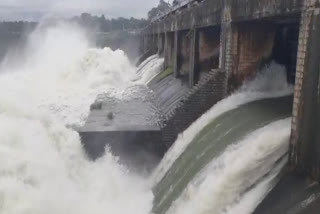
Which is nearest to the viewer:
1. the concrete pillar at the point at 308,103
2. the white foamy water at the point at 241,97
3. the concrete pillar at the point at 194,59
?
the concrete pillar at the point at 308,103

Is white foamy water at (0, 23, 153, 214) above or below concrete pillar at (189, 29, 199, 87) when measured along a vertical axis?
below

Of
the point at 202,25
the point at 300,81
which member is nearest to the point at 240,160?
the point at 300,81

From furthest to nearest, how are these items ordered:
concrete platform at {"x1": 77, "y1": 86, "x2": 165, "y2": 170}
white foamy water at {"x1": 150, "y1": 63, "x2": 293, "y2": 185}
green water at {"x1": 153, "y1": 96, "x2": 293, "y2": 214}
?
1. concrete platform at {"x1": 77, "y1": 86, "x2": 165, "y2": 170}
2. white foamy water at {"x1": 150, "y1": 63, "x2": 293, "y2": 185}
3. green water at {"x1": 153, "y1": 96, "x2": 293, "y2": 214}

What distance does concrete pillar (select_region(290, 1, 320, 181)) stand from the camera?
18.6 ft

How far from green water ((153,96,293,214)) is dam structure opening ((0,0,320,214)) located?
3 centimetres

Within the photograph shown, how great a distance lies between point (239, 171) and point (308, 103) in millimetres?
1343

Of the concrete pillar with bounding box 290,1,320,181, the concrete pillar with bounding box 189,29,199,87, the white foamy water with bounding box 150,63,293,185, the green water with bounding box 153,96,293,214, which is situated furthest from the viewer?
the concrete pillar with bounding box 189,29,199,87

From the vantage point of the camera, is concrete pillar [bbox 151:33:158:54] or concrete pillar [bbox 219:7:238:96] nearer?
concrete pillar [bbox 219:7:238:96]

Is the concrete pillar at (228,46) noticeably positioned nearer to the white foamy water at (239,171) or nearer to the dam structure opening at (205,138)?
the dam structure opening at (205,138)

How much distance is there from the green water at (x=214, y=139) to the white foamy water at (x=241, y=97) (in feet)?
1.27

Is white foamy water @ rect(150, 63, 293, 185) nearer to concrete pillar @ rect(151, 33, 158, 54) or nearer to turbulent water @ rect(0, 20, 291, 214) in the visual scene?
turbulent water @ rect(0, 20, 291, 214)

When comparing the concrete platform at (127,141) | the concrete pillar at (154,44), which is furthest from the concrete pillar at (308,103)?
the concrete pillar at (154,44)

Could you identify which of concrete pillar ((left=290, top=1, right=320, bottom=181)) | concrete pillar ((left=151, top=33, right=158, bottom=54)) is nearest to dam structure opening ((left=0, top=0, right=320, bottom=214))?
concrete pillar ((left=290, top=1, right=320, bottom=181))

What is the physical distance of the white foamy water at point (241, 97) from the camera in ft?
31.4
